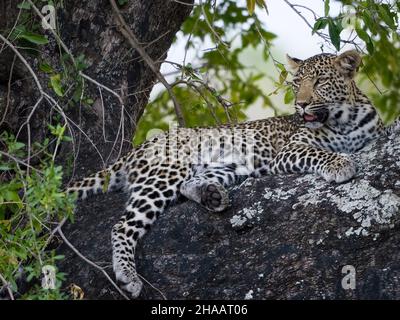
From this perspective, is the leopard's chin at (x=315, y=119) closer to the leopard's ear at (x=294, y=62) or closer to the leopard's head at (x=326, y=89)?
the leopard's head at (x=326, y=89)

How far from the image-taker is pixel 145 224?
771 centimetres

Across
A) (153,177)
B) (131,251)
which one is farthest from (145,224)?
(153,177)

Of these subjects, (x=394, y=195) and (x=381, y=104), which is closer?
(x=394, y=195)

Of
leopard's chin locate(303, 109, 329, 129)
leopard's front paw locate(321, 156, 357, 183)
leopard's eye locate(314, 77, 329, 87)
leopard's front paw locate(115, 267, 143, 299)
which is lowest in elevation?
leopard's front paw locate(115, 267, 143, 299)

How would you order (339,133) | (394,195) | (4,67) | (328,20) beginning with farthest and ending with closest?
(339,133) → (4,67) → (328,20) → (394,195)

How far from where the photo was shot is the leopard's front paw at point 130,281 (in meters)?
7.10

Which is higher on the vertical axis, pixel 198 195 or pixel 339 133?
pixel 339 133

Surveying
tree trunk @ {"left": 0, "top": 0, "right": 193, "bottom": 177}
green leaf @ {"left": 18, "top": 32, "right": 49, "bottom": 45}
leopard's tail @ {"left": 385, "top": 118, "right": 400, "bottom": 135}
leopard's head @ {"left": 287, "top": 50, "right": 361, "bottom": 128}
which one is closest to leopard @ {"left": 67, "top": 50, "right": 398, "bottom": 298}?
leopard's head @ {"left": 287, "top": 50, "right": 361, "bottom": 128}

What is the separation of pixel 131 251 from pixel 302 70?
106 inches

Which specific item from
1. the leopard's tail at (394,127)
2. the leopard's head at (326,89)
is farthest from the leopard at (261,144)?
the leopard's tail at (394,127)

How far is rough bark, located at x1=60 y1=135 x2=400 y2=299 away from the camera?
21.4ft

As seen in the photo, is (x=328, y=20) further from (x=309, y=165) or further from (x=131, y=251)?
(x=131, y=251)

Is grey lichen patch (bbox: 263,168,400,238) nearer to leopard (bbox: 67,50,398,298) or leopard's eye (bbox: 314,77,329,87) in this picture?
leopard (bbox: 67,50,398,298)

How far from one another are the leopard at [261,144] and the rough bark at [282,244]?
2.38 ft
